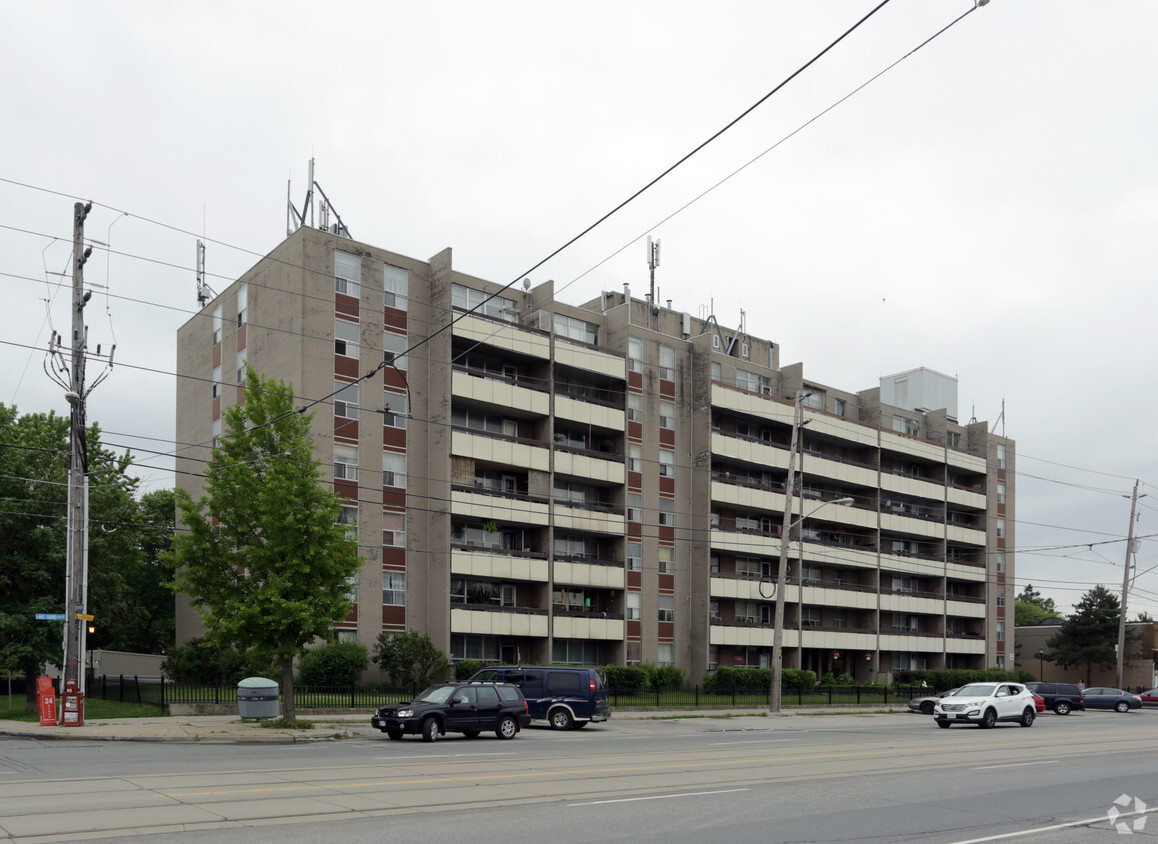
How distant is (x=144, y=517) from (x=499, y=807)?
1882 inches

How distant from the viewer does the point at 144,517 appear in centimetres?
5600

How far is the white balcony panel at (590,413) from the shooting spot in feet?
176

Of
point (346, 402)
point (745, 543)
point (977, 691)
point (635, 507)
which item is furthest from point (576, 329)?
point (977, 691)

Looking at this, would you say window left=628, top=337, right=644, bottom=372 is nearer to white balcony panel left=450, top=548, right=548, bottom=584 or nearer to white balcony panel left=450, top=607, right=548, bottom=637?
white balcony panel left=450, top=548, right=548, bottom=584

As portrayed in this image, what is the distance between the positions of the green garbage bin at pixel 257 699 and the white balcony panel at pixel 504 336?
69.3ft

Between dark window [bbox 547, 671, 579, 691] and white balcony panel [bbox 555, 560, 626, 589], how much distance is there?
60.9 feet

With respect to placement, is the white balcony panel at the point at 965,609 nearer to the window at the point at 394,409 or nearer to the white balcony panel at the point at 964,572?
the white balcony panel at the point at 964,572

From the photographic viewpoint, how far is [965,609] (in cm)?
7831

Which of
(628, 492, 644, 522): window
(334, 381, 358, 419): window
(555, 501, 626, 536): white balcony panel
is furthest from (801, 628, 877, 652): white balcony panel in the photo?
(334, 381, 358, 419): window

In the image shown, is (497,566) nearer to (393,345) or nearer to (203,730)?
(393,345)

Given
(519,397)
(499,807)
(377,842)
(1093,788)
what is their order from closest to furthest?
(377,842), (499,807), (1093,788), (519,397)

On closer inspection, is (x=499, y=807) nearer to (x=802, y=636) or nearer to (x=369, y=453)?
(x=369, y=453)

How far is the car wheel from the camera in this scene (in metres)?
27.4

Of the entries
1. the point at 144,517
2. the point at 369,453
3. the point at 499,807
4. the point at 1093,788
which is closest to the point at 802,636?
the point at 369,453
